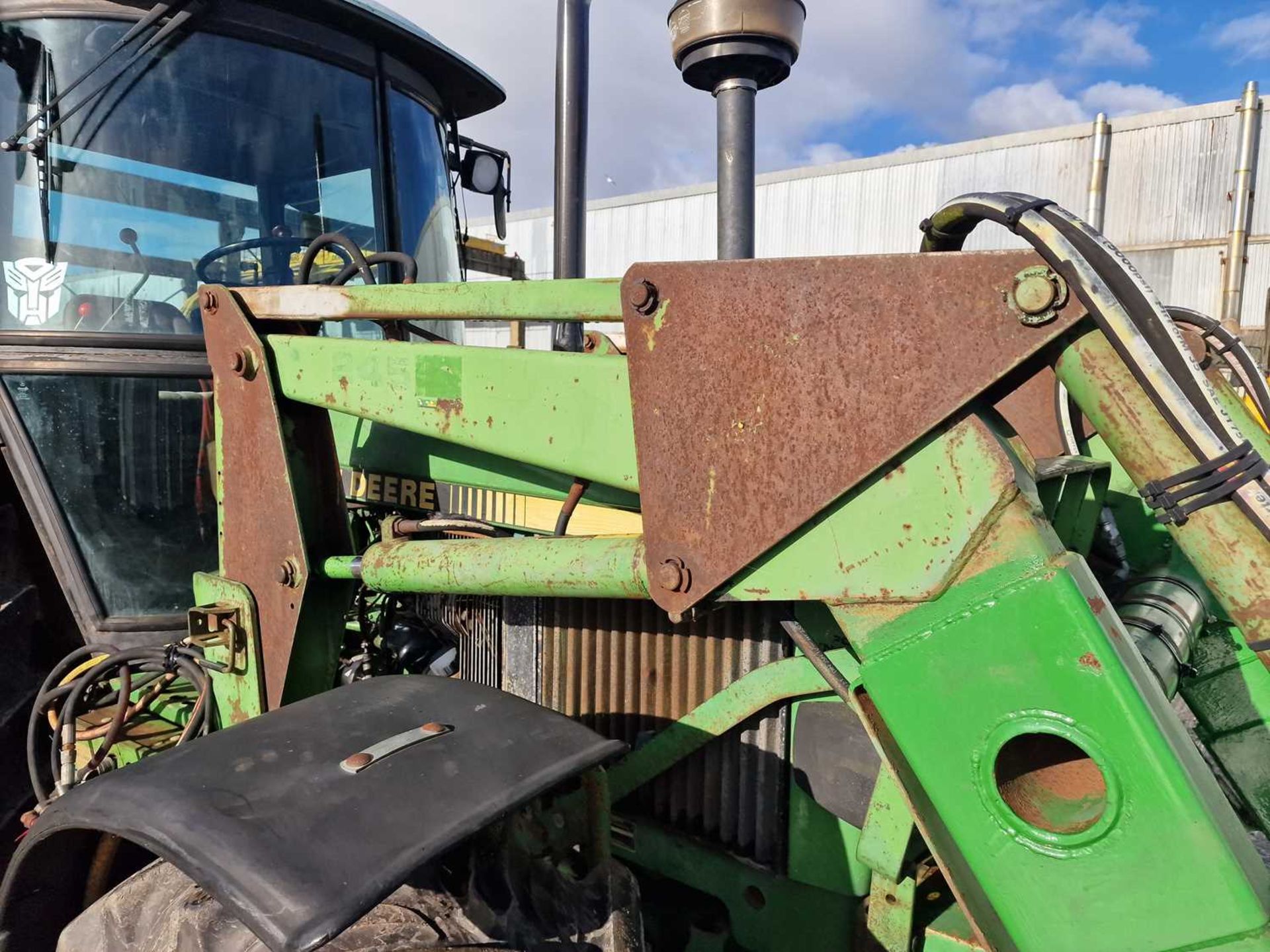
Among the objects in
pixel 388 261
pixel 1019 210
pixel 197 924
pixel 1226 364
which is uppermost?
pixel 388 261

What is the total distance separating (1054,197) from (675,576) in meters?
16.4

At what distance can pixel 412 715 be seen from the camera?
1395 mm

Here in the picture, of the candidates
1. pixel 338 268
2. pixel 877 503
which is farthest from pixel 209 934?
pixel 338 268

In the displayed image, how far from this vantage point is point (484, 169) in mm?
3145

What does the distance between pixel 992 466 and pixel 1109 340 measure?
19cm

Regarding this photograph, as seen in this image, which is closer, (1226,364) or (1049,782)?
(1049,782)

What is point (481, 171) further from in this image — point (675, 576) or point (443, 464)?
point (675, 576)

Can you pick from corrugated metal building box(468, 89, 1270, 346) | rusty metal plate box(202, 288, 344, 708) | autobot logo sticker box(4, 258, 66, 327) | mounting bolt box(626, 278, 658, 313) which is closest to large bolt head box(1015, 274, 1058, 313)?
mounting bolt box(626, 278, 658, 313)

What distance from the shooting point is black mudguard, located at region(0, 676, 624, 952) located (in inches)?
40.0

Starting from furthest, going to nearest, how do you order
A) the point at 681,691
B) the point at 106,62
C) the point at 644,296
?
the point at 106,62, the point at 681,691, the point at 644,296

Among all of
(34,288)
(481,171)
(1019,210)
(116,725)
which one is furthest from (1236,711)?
(34,288)

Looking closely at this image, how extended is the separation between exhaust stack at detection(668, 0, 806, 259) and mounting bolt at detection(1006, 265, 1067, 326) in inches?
42.1

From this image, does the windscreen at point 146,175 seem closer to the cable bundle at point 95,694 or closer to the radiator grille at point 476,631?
the cable bundle at point 95,694

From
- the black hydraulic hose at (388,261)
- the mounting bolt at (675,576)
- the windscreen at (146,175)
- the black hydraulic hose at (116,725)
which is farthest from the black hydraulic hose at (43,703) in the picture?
the mounting bolt at (675,576)
